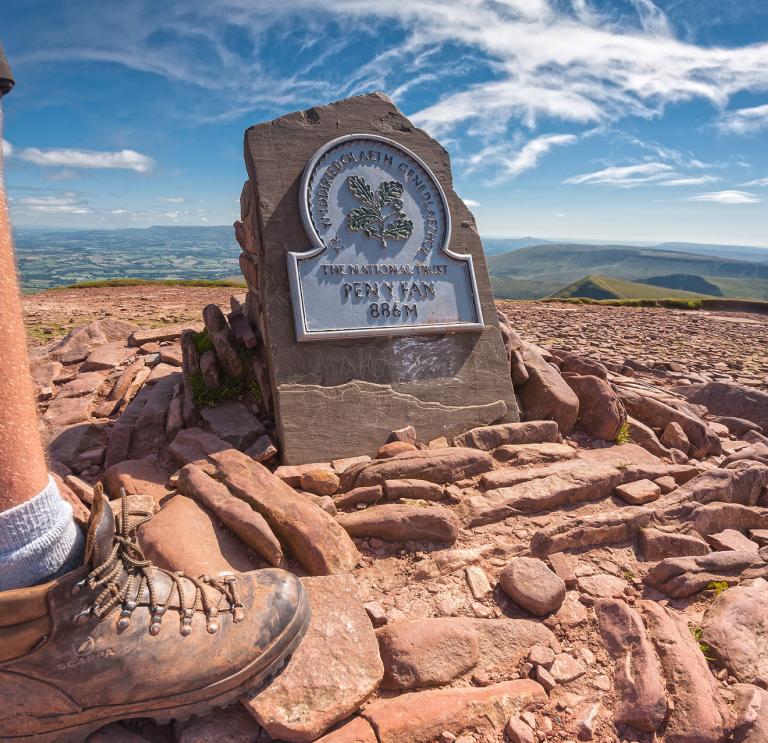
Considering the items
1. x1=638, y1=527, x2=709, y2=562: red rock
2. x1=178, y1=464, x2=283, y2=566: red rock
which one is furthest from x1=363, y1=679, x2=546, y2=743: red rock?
x1=638, y1=527, x2=709, y2=562: red rock

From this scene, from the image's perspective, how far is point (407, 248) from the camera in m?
5.64

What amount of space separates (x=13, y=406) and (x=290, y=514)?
1.90 m

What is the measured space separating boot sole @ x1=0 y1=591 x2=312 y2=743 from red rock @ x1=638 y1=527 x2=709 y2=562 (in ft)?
8.74

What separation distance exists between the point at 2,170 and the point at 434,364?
4178 mm

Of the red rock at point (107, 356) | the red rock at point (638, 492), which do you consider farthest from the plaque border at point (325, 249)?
the red rock at point (107, 356)

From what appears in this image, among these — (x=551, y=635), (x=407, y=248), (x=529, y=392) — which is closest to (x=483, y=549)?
(x=551, y=635)

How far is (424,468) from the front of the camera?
14.5 feet

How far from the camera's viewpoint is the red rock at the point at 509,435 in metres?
5.12

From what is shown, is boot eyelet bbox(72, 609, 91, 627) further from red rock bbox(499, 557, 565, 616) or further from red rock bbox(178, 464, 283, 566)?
red rock bbox(499, 557, 565, 616)

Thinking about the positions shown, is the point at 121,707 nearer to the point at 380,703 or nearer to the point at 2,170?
the point at 380,703

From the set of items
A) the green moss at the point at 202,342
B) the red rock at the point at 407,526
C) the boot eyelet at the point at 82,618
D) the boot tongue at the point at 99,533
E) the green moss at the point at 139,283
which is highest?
the green moss at the point at 139,283

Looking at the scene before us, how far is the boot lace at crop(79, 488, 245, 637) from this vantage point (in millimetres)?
2109

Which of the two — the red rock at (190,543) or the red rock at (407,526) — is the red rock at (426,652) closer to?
the red rock at (407,526)

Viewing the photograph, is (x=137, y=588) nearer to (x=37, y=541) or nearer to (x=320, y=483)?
(x=37, y=541)
